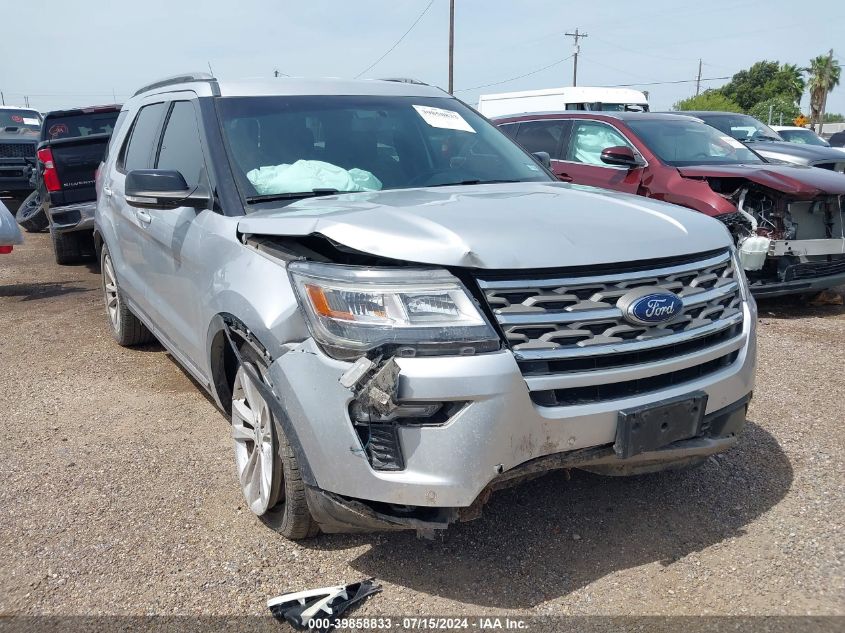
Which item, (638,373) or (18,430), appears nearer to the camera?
(638,373)

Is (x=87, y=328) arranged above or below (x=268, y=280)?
below

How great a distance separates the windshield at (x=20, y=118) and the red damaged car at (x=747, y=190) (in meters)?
13.2

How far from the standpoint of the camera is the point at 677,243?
A: 2719 mm

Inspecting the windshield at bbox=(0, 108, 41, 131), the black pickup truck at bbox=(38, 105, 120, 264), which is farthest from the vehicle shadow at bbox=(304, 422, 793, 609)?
the windshield at bbox=(0, 108, 41, 131)

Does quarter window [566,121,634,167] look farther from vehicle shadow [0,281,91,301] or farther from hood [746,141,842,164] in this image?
vehicle shadow [0,281,91,301]

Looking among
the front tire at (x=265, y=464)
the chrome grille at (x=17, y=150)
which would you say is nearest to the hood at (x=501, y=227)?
the front tire at (x=265, y=464)

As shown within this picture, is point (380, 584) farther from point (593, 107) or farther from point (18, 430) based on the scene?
point (593, 107)

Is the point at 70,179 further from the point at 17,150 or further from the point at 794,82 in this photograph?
the point at 794,82

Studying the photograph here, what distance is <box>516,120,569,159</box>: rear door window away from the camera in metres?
8.51

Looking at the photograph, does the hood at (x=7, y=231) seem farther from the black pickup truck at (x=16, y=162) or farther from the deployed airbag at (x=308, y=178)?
the black pickup truck at (x=16, y=162)

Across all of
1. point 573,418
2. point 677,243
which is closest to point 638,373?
point 573,418

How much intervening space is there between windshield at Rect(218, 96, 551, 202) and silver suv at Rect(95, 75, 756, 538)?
0.08ft

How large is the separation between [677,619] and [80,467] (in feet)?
9.27

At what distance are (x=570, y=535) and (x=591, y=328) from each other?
98cm
